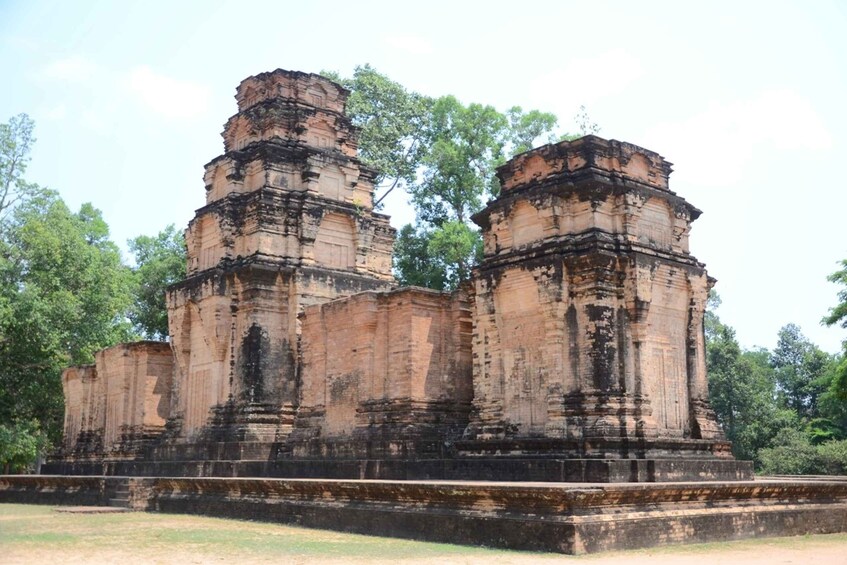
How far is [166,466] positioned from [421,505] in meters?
Answer: 10.8

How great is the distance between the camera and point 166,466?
72.2 ft

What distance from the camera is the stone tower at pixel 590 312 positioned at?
14.9 meters

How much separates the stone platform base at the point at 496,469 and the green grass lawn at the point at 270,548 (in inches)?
67.1

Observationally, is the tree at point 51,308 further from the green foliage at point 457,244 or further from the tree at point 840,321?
the tree at point 840,321

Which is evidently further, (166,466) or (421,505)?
(166,466)

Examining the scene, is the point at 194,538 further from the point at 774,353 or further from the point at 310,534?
the point at 774,353

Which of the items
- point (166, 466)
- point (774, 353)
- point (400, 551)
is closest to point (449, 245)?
point (166, 466)

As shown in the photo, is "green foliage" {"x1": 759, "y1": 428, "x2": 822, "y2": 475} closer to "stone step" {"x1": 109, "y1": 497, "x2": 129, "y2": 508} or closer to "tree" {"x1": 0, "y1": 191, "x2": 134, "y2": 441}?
"stone step" {"x1": 109, "y1": 497, "x2": 129, "y2": 508}

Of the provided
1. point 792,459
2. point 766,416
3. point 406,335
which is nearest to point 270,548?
point 406,335

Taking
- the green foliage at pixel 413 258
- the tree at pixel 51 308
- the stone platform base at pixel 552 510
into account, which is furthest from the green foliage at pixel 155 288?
the stone platform base at pixel 552 510

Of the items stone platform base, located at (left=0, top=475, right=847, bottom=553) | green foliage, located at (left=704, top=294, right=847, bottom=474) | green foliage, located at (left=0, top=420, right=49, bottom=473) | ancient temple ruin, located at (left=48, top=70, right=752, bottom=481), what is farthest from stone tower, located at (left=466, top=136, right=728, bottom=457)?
green foliage, located at (left=0, top=420, right=49, bottom=473)

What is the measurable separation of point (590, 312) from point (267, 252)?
10.4 m

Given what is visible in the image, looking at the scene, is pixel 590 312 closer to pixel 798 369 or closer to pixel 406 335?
pixel 406 335

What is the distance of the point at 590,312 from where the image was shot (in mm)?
15180
